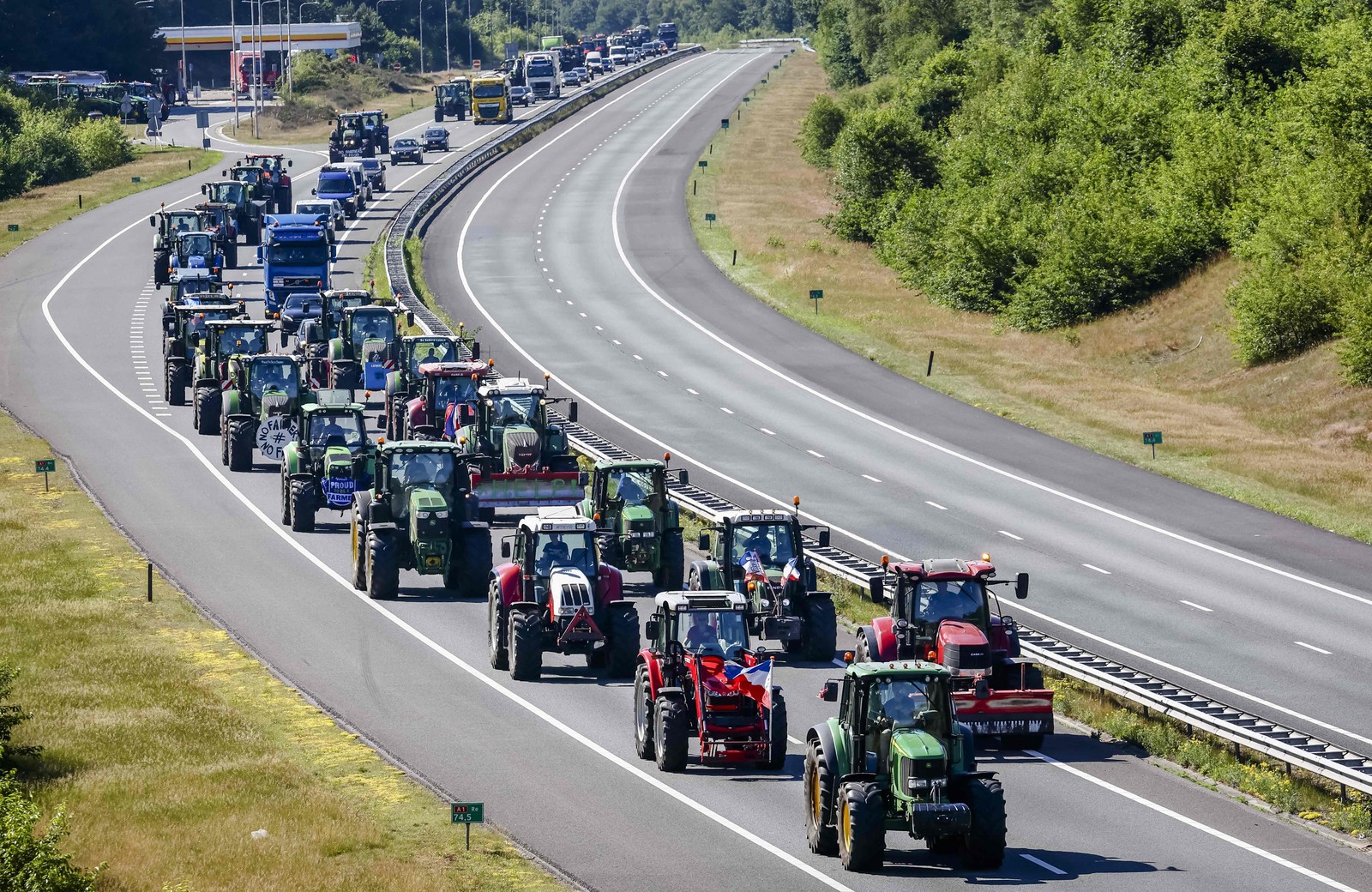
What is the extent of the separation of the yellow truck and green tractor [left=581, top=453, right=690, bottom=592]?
105048 mm

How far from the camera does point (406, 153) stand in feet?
399

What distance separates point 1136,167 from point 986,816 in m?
64.6

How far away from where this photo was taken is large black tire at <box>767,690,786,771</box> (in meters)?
27.6

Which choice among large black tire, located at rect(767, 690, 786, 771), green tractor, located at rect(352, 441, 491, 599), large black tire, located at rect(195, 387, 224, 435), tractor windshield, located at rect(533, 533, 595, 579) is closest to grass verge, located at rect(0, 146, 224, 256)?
large black tire, located at rect(195, 387, 224, 435)

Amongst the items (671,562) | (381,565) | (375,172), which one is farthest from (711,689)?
(375,172)

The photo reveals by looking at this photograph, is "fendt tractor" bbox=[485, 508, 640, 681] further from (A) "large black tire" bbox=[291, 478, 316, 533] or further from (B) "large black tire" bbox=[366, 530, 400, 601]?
(A) "large black tire" bbox=[291, 478, 316, 533]

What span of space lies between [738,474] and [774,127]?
85.7 meters

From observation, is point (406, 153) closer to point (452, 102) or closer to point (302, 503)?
point (452, 102)

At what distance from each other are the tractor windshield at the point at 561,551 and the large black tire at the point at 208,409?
26412mm

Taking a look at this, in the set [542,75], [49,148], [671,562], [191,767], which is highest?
[542,75]

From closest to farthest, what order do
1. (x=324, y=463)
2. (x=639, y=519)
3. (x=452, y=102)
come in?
(x=639, y=519) < (x=324, y=463) < (x=452, y=102)

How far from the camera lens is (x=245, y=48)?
196m

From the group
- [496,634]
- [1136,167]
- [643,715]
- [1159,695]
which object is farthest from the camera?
[1136,167]

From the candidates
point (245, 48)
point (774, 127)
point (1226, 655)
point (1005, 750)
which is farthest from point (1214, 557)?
point (245, 48)
